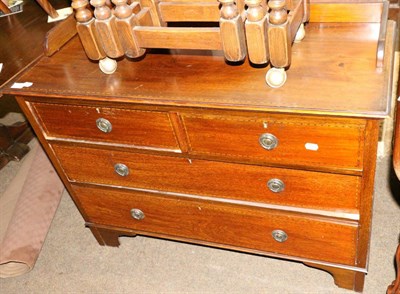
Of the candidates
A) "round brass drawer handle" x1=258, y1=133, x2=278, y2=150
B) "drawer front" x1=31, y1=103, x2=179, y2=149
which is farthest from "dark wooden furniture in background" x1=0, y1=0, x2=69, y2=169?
"round brass drawer handle" x1=258, y1=133, x2=278, y2=150

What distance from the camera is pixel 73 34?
1.96 meters

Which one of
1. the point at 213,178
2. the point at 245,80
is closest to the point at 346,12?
the point at 245,80

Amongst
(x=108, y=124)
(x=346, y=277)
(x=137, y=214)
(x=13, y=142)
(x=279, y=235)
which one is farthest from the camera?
(x=13, y=142)

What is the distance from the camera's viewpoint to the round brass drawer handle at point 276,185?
1.66 m

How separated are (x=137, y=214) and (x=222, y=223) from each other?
41 centimetres

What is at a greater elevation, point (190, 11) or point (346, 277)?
point (190, 11)

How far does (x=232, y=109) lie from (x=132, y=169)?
2.05ft

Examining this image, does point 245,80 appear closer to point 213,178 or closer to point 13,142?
point 213,178

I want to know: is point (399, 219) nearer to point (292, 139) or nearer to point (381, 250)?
point (381, 250)

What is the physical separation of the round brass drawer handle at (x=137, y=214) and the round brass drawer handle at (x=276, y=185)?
26.7 inches

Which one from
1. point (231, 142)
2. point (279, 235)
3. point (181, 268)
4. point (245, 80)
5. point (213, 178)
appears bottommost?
point (181, 268)

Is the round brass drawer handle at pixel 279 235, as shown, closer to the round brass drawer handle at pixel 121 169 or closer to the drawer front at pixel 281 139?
the drawer front at pixel 281 139

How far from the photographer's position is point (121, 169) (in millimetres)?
1905

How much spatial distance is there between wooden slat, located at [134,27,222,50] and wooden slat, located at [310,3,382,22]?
45 centimetres
